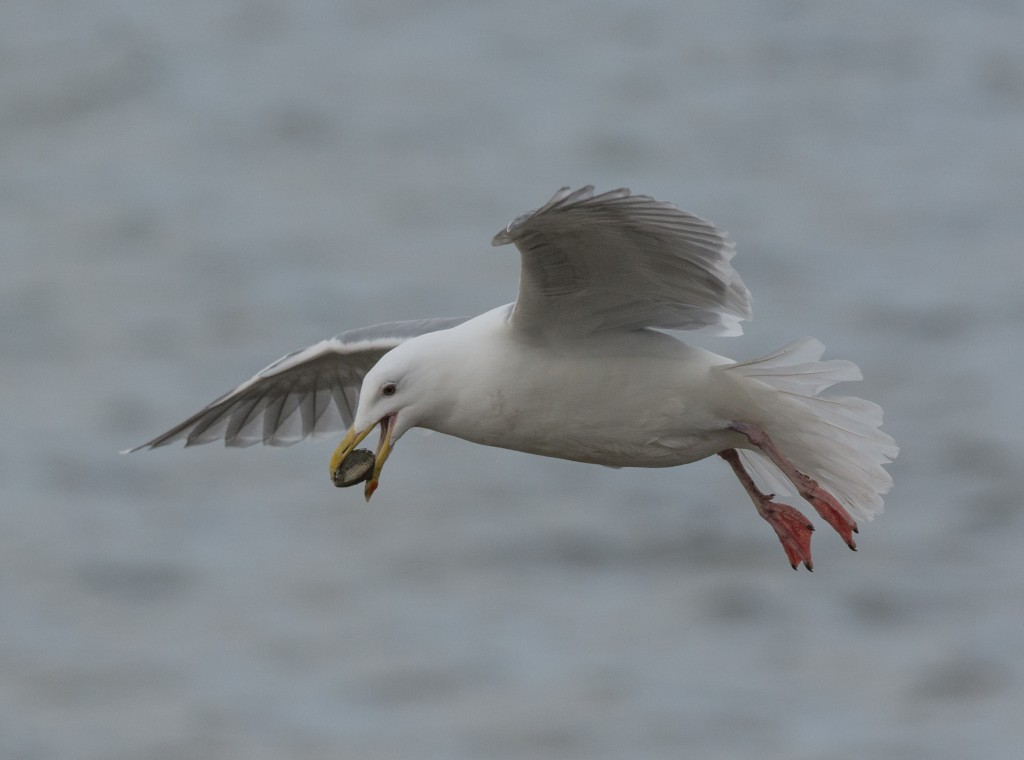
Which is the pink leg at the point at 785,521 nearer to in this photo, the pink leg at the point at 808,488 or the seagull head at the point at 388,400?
the pink leg at the point at 808,488

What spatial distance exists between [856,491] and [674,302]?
3.84 feet

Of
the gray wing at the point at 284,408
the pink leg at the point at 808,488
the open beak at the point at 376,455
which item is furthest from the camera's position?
the gray wing at the point at 284,408

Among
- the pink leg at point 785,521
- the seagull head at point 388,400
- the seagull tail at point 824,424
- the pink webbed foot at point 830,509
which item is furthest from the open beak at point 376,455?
the pink webbed foot at point 830,509

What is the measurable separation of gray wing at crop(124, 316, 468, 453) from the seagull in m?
1.70

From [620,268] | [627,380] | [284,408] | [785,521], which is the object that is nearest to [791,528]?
[785,521]

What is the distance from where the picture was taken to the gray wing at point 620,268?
246 inches

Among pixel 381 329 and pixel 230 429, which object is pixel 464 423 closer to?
pixel 381 329

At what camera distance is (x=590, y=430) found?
6.89 meters

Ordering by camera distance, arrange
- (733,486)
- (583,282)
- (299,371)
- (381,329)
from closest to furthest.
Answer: (583,282) → (381,329) → (299,371) → (733,486)

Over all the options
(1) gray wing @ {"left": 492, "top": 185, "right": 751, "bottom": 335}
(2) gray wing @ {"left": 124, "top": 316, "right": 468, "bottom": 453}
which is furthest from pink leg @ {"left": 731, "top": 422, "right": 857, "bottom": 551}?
(2) gray wing @ {"left": 124, "top": 316, "right": 468, "bottom": 453}

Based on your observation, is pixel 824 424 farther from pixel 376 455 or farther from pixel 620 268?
pixel 376 455

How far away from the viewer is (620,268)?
670cm

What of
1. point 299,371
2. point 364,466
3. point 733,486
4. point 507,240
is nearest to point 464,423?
point 364,466

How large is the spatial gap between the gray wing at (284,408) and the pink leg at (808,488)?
87.0 inches
